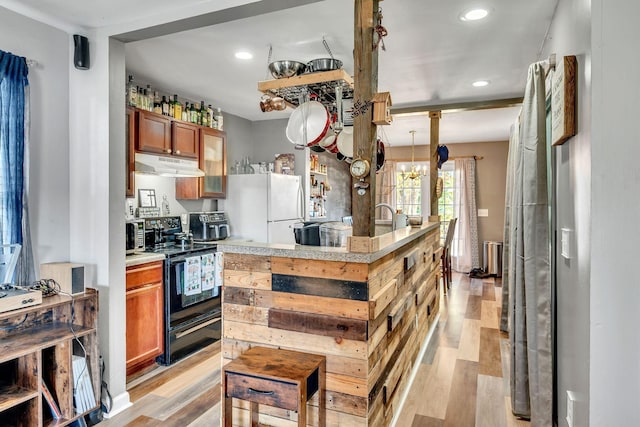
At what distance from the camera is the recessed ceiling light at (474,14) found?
238 centimetres

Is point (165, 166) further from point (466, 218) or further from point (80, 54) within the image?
point (466, 218)

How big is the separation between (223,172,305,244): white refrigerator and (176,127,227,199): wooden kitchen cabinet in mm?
163

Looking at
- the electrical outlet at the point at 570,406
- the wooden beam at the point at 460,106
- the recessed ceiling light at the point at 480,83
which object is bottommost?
the electrical outlet at the point at 570,406

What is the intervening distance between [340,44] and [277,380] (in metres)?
2.39

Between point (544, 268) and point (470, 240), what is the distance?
5443 millimetres

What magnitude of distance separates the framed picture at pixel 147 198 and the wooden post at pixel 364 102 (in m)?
2.71

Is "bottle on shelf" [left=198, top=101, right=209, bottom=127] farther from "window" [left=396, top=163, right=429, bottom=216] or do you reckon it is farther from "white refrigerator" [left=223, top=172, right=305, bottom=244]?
"window" [left=396, top=163, right=429, bottom=216]

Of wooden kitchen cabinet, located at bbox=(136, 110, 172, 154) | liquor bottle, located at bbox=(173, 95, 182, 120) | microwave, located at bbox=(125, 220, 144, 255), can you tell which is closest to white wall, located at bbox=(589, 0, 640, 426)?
microwave, located at bbox=(125, 220, 144, 255)

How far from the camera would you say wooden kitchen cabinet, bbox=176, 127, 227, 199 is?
165 inches

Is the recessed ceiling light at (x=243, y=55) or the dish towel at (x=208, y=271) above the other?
the recessed ceiling light at (x=243, y=55)

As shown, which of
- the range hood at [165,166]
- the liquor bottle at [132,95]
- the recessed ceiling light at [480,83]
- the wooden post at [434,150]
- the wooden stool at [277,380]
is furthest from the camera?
the wooden post at [434,150]

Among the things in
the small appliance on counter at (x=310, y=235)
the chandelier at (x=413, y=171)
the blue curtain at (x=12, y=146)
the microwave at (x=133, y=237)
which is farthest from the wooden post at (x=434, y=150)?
the blue curtain at (x=12, y=146)

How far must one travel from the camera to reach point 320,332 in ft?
6.19

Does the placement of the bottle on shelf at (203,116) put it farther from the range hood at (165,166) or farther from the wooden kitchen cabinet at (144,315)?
the wooden kitchen cabinet at (144,315)
